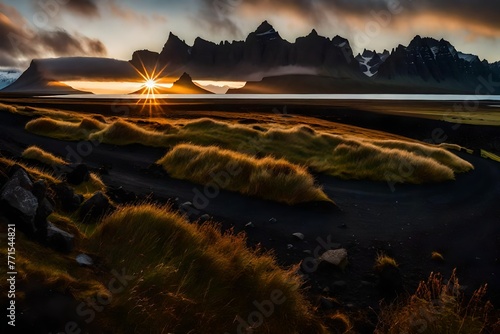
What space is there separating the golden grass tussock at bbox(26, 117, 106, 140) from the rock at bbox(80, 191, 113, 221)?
20.0 metres

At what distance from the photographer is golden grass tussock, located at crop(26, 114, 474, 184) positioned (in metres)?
18.8

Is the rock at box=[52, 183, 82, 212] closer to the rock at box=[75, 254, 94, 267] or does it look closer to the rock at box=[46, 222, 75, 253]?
the rock at box=[46, 222, 75, 253]

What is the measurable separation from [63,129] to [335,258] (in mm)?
27908

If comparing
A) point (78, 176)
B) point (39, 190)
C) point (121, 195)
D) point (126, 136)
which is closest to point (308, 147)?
point (126, 136)

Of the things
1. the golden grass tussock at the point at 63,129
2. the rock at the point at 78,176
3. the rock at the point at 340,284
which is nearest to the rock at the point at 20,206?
the rock at the point at 340,284

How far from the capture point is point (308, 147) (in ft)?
86.3

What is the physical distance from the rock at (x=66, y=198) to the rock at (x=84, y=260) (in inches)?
132

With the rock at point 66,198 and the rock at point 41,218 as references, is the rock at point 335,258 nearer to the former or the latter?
the rock at point 41,218

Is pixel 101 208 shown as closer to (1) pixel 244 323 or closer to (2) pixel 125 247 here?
(2) pixel 125 247

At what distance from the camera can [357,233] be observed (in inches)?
413

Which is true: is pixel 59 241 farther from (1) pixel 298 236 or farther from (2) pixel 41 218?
(1) pixel 298 236

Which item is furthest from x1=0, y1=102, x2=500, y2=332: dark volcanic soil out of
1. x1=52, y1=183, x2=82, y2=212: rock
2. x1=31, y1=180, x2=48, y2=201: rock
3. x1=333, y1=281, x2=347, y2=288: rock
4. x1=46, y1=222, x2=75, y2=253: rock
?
x1=31, y1=180, x2=48, y2=201: rock

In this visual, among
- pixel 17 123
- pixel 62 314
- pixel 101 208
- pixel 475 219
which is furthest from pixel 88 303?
pixel 17 123

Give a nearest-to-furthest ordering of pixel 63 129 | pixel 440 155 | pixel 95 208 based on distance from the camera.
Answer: pixel 95 208, pixel 440 155, pixel 63 129
